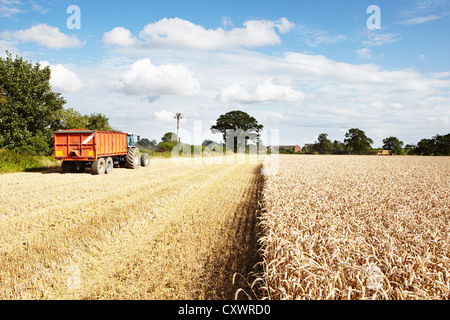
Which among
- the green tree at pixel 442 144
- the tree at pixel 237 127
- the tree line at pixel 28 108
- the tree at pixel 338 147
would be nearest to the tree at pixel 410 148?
the green tree at pixel 442 144

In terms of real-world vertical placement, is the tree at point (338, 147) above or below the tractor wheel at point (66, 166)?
above

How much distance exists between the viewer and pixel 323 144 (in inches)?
3797

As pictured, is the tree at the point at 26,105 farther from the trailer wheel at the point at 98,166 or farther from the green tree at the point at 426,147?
the green tree at the point at 426,147

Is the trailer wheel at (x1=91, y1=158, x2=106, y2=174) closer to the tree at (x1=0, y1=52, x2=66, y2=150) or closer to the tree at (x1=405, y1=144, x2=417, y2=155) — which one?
the tree at (x1=0, y1=52, x2=66, y2=150)

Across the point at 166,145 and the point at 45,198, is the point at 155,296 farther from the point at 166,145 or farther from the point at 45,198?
the point at 166,145

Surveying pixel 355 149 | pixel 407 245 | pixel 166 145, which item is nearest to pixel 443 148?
pixel 355 149

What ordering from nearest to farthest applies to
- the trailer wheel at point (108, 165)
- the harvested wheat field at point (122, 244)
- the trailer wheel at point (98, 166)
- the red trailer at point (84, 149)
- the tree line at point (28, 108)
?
the harvested wheat field at point (122, 244), the red trailer at point (84, 149), the trailer wheel at point (98, 166), the trailer wheel at point (108, 165), the tree line at point (28, 108)

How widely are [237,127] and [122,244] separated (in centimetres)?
6867

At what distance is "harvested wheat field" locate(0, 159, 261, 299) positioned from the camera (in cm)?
423

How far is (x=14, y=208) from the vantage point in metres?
8.45

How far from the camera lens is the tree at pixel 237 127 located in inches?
2872

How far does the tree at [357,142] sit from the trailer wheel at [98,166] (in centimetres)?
9280

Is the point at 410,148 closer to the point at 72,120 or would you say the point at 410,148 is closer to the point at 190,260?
the point at 72,120

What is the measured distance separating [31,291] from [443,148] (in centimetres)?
9235
